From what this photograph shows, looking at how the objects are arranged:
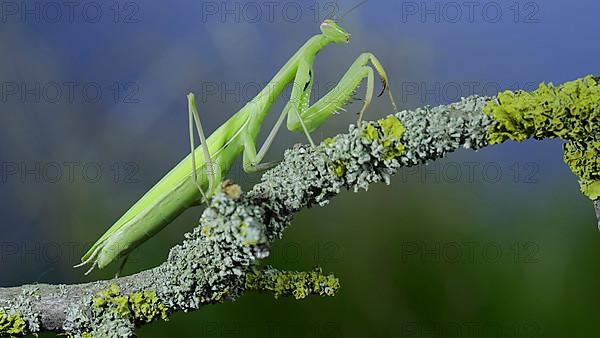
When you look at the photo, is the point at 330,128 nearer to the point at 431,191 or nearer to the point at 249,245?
the point at 431,191

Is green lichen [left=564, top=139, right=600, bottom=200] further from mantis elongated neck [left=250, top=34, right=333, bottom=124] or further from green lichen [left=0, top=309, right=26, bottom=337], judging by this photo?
green lichen [left=0, top=309, right=26, bottom=337]

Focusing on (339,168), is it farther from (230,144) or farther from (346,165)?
(230,144)

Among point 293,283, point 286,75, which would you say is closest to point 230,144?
point 286,75

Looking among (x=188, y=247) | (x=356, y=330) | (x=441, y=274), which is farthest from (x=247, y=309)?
(x=188, y=247)

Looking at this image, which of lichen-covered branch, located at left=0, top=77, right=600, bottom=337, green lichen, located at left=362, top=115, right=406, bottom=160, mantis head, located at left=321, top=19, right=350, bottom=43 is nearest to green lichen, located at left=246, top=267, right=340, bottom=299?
lichen-covered branch, located at left=0, top=77, right=600, bottom=337

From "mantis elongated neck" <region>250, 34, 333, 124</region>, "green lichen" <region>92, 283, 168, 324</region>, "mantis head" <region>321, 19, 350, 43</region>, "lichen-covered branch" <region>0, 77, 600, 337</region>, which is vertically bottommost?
"green lichen" <region>92, 283, 168, 324</region>

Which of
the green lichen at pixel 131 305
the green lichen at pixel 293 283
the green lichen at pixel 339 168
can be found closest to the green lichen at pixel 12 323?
the green lichen at pixel 131 305
